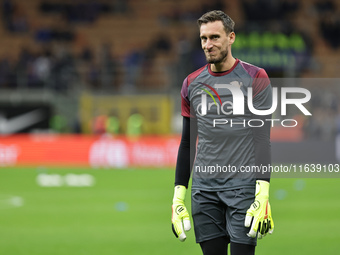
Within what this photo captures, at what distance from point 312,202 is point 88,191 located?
5569mm

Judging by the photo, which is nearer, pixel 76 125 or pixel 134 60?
pixel 76 125

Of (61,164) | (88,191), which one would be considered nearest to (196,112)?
(88,191)

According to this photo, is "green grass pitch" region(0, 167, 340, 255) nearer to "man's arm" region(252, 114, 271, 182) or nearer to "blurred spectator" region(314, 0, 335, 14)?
"man's arm" region(252, 114, 271, 182)

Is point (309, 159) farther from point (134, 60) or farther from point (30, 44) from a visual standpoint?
point (30, 44)

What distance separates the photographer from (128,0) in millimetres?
34406

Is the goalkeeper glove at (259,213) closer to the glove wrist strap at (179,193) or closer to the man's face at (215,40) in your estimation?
the glove wrist strap at (179,193)

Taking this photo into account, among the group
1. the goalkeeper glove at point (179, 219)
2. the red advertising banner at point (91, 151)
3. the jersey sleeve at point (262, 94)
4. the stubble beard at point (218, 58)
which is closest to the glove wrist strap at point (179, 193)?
the goalkeeper glove at point (179, 219)

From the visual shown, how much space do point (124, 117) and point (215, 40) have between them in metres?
23.2

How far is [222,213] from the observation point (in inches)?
209

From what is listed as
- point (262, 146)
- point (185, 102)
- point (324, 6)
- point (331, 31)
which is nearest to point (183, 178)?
point (185, 102)

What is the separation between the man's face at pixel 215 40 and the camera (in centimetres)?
513

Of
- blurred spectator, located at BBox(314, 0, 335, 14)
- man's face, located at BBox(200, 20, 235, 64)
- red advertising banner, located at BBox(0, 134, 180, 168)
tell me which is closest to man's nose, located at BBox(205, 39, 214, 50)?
man's face, located at BBox(200, 20, 235, 64)

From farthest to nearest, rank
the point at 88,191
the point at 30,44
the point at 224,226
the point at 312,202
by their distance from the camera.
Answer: the point at 30,44 → the point at 88,191 → the point at 312,202 → the point at 224,226

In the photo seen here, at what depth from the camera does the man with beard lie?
5.14 meters
